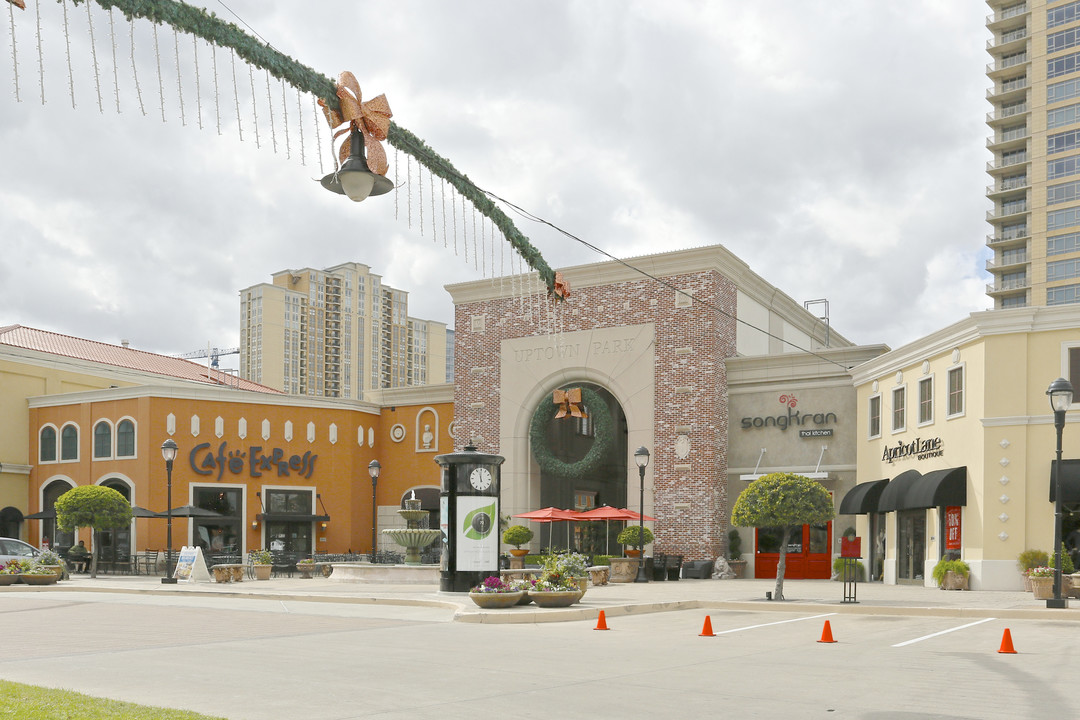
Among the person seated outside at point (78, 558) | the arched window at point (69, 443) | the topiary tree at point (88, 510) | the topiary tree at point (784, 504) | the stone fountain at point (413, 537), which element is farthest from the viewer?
the arched window at point (69, 443)

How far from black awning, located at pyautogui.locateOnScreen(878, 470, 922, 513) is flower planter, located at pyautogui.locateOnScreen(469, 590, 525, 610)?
13271 millimetres

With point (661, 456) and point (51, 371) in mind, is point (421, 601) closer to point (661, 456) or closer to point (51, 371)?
point (661, 456)

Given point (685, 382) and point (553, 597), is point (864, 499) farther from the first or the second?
point (553, 597)

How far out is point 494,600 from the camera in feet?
62.5

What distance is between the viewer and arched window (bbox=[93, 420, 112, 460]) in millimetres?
42031

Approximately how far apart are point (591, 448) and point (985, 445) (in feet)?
50.9

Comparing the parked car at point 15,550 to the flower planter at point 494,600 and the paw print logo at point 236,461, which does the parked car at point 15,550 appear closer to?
the paw print logo at point 236,461

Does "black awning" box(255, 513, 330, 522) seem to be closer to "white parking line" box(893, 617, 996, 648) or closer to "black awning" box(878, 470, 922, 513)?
"black awning" box(878, 470, 922, 513)

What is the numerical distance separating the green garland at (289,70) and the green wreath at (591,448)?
2856cm

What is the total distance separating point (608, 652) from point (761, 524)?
1037 cm

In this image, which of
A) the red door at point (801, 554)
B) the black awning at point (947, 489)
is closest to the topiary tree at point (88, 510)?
the red door at point (801, 554)

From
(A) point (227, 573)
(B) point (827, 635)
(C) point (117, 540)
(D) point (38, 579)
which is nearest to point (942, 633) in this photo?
(B) point (827, 635)

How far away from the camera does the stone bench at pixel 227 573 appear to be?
29756 mm

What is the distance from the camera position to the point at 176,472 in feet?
134
